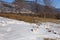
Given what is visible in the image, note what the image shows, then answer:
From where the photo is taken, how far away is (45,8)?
4338 cm

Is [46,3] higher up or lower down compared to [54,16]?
higher up

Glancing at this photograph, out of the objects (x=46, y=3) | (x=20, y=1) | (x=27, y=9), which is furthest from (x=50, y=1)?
(x=27, y=9)

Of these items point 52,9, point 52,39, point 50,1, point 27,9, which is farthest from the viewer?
point 27,9

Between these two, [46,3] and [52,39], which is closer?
[52,39]

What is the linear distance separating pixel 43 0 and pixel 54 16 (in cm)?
543

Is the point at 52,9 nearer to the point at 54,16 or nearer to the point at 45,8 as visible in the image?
the point at 45,8

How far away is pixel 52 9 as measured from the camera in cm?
4241

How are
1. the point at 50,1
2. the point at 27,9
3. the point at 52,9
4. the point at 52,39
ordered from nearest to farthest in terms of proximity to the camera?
the point at 52,39 < the point at 50,1 < the point at 52,9 < the point at 27,9

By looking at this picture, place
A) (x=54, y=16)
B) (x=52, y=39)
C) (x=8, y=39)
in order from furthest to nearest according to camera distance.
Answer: (x=54, y=16), (x=52, y=39), (x=8, y=39)

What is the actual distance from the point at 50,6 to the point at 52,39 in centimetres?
3314

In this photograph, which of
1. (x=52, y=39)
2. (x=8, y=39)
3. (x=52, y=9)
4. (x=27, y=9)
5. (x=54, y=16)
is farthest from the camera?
(x=27, y=9)

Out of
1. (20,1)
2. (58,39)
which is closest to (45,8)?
(20,1)

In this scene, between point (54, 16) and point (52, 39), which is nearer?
point (52, 39)

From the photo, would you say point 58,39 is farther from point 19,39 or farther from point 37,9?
point 37,9
